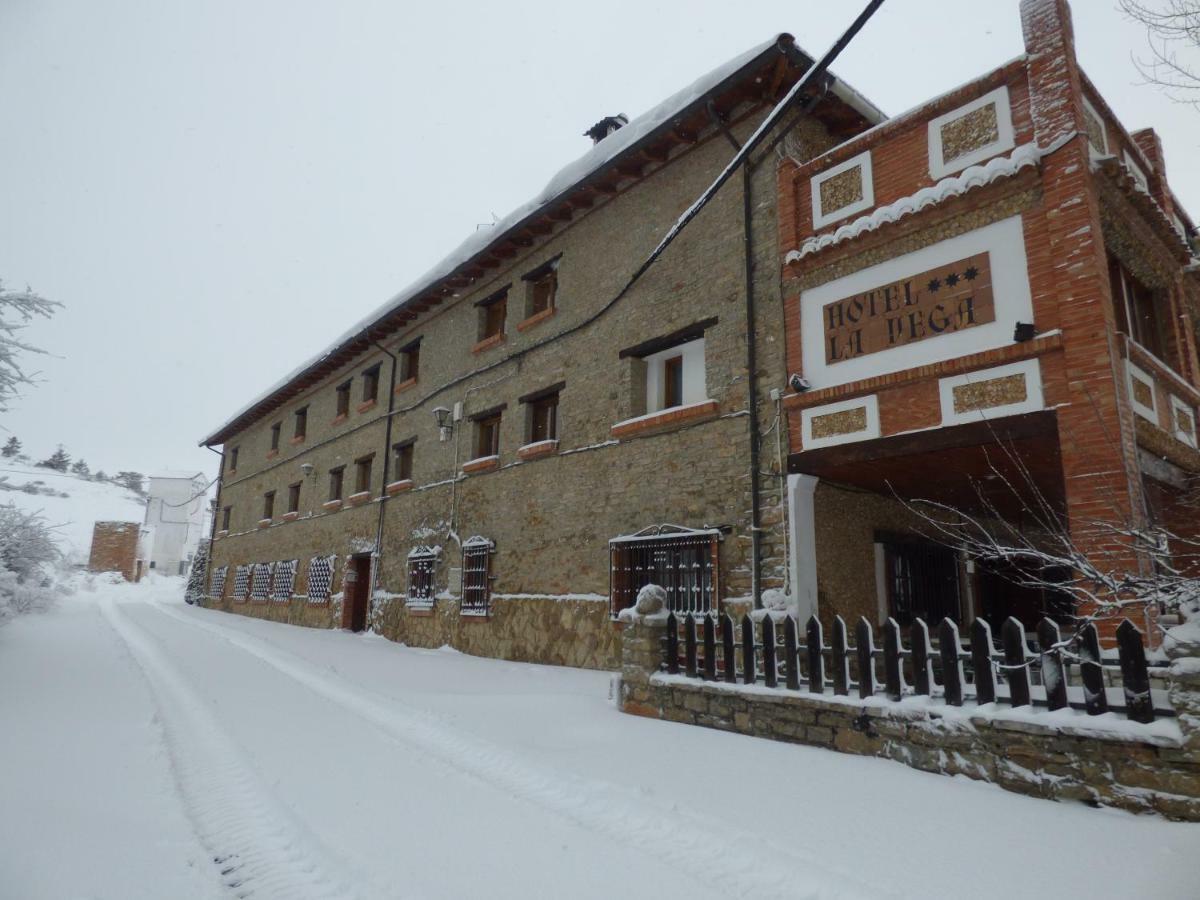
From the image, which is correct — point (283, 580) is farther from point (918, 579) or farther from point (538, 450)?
point (918, 579)

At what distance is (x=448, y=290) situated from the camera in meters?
15.5

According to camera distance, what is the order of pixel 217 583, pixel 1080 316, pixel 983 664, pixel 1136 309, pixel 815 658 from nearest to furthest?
pixel 983 664
pixel 815 658
pixel 1080 316
pixel 1136 309
pixel 217 583

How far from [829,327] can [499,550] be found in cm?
723

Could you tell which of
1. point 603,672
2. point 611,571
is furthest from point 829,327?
point 603,672

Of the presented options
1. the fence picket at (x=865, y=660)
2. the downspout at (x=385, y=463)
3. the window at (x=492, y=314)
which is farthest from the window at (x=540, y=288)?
the fence picket at (x=865, y=660)

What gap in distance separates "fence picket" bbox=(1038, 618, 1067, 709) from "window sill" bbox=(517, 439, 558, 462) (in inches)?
333

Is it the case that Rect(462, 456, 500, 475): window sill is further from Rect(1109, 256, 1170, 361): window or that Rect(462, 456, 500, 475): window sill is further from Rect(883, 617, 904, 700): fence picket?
Rect(1109, 256, 1170, 361): window

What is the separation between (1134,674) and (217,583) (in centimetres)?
2953

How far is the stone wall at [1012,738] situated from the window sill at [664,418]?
4218mm

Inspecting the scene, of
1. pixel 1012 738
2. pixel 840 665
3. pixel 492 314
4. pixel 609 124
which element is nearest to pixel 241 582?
pixel 492 314

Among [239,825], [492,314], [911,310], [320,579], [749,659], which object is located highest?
[492,314]

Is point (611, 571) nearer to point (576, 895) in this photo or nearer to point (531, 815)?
point (531, 815)

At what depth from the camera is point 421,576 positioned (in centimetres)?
1466

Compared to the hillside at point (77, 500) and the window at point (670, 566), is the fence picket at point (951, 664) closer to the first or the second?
the window at point (670, 566)
